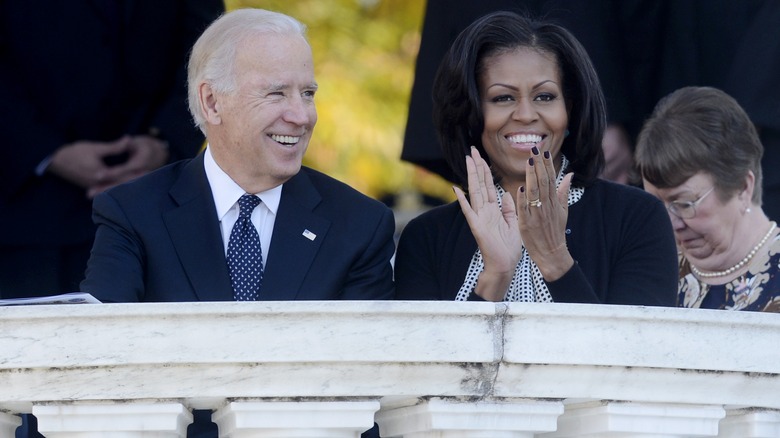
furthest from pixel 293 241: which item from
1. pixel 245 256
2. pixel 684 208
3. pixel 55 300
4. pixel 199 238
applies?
pixel 684 208

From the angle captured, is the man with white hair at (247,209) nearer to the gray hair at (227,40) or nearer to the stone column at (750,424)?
the gray hair at (227,40)

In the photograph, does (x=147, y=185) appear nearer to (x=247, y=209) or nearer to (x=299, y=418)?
(x=247, y=209)

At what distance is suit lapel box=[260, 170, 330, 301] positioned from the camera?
4.05 metres

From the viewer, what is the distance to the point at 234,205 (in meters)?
4.26

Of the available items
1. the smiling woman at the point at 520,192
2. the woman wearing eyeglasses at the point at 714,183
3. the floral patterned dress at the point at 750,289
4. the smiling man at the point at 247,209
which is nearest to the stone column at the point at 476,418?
the smiling man at the point at 247,209

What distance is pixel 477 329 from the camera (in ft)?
9.96

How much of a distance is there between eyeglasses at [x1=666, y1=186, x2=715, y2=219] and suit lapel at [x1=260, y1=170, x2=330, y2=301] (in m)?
1.50

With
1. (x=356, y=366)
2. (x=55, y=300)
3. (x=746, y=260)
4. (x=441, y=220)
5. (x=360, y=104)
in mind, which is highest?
(x=360, y=104)

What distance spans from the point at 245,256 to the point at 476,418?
1258mm

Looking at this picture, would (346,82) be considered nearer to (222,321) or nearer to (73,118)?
(73,118)

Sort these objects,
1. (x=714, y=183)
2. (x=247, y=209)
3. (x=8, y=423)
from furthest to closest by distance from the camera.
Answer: (x=714, y=183) → (x=247, y=209) → (x=8, y=423)

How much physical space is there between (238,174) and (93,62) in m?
1.67

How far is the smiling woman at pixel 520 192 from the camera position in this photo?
4250mm

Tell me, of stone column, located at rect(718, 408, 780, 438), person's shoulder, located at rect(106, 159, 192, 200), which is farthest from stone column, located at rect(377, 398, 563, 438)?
person's shoulder, located at rect(106, 159, 192, 200)
